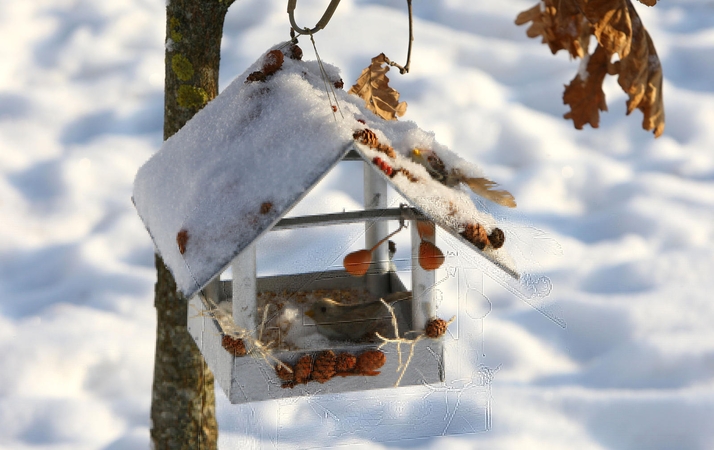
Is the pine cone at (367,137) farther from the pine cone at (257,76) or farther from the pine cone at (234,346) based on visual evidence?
the pine cone at (234,346)

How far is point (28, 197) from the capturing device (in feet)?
13.6

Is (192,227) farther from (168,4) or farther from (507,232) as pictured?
(168,4)

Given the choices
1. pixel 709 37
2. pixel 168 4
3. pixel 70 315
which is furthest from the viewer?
pixel 709 37

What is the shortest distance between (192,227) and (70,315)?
2.42 meters

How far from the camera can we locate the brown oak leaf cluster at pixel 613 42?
1475 millimetres

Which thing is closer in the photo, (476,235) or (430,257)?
(476,235)

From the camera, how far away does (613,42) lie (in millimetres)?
1476

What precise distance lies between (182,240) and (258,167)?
0.18m

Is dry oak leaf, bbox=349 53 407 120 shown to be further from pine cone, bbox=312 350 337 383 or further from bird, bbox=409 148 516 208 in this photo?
pine cone, bbox=312 350 337 383

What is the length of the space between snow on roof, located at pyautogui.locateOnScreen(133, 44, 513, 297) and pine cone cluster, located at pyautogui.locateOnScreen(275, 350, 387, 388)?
0.26m

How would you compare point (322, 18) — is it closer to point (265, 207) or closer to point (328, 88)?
point (328, 88)

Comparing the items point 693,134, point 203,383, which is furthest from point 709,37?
point 203,383

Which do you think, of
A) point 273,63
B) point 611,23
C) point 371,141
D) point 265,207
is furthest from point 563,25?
point 265,207

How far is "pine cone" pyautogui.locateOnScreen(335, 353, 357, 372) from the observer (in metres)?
1.52
